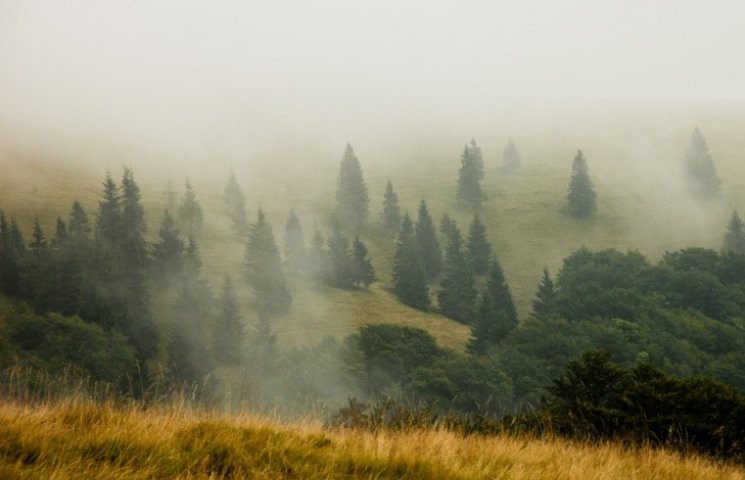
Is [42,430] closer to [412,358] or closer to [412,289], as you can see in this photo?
[412,358]

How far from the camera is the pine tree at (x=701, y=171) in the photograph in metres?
133

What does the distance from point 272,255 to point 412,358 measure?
44.3 metres

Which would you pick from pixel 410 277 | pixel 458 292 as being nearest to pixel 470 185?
pixel 410 277

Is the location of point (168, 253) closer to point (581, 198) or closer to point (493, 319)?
point (493, 319)

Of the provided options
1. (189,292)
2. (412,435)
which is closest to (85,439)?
(412,435)

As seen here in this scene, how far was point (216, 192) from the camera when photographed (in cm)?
15312

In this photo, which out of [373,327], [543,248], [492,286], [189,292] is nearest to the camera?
[373,327]

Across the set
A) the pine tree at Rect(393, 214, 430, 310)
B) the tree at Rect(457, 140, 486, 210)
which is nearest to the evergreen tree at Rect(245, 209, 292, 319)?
the pine tree at Rect(393, 214, 430, 310)

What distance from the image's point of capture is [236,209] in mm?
127062

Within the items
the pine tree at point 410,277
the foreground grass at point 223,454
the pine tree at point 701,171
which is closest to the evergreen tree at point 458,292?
the pine tree at point 410,277

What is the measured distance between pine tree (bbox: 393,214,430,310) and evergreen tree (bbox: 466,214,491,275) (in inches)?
538

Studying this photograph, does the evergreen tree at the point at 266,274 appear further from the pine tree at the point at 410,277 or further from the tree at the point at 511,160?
the tree at the point at 511,160

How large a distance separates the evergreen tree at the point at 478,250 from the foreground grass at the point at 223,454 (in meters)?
110

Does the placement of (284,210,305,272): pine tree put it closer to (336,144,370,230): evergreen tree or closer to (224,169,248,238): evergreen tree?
(224,169,248,238): evergreen tree
